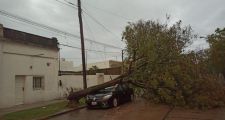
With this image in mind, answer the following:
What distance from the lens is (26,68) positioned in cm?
2425

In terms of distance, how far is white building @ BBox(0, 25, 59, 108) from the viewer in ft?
72.0

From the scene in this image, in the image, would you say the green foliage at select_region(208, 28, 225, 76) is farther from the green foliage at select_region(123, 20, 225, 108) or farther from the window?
the window

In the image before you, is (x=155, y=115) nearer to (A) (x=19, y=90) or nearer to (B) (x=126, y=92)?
(B) (x=126, y=92)

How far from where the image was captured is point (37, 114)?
17.4 metres

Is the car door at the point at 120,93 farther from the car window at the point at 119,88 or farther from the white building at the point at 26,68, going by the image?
the white building at the point at 26,68

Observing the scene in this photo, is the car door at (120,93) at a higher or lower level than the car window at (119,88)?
lower

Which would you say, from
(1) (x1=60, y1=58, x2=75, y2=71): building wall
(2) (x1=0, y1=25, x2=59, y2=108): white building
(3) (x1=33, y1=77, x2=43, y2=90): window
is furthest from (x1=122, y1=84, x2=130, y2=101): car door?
(1) (x1=60, y1=58, x2=75, y2=71): building wall

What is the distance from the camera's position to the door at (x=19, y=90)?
23.2 metres

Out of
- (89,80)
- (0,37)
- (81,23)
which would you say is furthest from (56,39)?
(89,80)

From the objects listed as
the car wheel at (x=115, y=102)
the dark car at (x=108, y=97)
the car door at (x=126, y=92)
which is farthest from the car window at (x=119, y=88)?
the car wheel at (x=115, y=102)

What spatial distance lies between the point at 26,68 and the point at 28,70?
0.97 ft

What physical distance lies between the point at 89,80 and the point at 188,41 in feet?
57.3

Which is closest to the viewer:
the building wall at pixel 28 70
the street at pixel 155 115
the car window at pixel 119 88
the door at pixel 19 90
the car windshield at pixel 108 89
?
the street at pixel 155 115

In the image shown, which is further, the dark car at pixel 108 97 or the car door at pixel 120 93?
the car door at pixel 120 93
